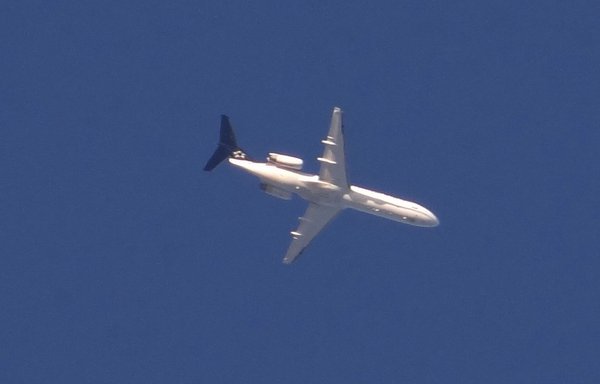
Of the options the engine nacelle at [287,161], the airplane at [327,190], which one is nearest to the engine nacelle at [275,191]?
the airplane at [327,190]

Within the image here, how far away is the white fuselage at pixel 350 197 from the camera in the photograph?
150 meters

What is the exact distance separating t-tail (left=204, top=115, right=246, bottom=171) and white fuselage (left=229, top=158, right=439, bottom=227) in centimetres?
674

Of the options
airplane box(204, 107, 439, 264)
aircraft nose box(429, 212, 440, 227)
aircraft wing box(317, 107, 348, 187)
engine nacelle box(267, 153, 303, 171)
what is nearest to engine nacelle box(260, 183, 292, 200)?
airplane box(204, 107, 439, 264)

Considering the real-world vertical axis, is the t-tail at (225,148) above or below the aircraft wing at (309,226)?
above

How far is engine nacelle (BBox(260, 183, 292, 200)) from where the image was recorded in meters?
152

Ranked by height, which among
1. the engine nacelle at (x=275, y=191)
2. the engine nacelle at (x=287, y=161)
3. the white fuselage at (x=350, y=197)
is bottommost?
the engine nacelle at (x=275, y=191)

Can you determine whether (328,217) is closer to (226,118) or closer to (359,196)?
(359,196)

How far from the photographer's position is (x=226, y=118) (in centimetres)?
15812

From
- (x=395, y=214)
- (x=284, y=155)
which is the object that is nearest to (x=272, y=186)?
(x=284, y=155)

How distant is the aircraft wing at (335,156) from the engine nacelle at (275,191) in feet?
18.3

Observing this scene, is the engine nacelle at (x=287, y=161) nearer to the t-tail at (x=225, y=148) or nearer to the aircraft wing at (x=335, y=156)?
the aircraft wing at (x=335, y=156)

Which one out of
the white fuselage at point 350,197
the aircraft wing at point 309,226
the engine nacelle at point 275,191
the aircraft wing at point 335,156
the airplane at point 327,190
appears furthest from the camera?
the aircraft wing at point 309,226

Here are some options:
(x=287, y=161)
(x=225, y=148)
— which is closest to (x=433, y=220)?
(x=287, y=161)

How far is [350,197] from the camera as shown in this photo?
5920 inches
